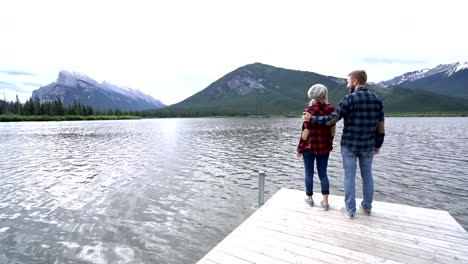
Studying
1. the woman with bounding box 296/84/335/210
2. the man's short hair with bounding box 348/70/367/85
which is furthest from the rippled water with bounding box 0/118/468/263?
the man's short hair with bounding box 348/70/367/85

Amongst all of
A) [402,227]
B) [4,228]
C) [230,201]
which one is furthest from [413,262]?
[4,228]

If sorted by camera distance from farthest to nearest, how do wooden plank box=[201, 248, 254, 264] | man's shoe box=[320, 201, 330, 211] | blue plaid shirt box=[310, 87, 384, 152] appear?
man's shoe box=[320, 201, 330, 211], blue plaid shirt box=[310, 87, 384, 152], wooden plank box=[201, 248, 254, 264]

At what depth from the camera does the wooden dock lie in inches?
195

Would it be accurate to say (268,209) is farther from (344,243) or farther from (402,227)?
(402,227)

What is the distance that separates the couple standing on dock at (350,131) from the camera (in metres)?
6.21

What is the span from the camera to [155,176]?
17531mm

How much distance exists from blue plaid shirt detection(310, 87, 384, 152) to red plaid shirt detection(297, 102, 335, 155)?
0.29 meters

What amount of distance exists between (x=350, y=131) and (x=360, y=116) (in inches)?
17.5

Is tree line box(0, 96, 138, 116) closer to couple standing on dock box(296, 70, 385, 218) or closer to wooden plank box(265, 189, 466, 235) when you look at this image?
wooden plank box(265, 189, 466, 235)

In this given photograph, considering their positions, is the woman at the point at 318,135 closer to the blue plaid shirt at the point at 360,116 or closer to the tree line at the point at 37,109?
the blue plaid shirt at the point at 360,116

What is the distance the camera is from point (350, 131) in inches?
253

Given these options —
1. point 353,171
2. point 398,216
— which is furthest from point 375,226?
point 353,171

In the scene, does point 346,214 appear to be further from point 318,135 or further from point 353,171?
point 318,135

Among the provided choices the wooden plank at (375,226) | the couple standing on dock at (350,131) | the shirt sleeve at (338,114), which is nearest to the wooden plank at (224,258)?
the wooden plank at (375,226)
